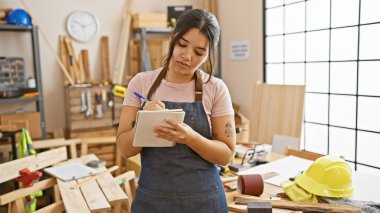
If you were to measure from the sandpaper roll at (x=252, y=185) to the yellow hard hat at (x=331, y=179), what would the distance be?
0.19 meters

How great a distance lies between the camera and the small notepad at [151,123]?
1.01 m

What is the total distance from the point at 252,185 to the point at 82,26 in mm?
2965

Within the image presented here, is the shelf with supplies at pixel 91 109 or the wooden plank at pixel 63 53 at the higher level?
the wooden plank at pixel 63 53

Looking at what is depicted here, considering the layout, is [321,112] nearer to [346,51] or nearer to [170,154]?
[346,51]

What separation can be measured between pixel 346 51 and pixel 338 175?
2.07 metres

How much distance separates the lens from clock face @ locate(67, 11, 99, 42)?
3.68 m

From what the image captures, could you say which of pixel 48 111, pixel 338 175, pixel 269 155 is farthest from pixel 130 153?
pixel 48 111

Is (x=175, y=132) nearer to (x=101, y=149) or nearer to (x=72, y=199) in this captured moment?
(x=72, y=199)

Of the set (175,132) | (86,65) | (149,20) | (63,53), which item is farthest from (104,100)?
(175,132)

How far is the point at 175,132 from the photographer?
3.36ft

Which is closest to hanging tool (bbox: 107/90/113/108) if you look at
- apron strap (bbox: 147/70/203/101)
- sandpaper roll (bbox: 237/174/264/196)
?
sandpaper roll (bbox: 237/174/264/196)

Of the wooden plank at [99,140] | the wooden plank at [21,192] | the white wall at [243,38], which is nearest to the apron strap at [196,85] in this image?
the wooden plank at [21,192]

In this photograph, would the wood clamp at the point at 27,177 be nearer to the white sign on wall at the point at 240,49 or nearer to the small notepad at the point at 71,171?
the small notepad at the point at 71,171

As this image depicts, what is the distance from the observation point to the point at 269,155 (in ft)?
7.18
